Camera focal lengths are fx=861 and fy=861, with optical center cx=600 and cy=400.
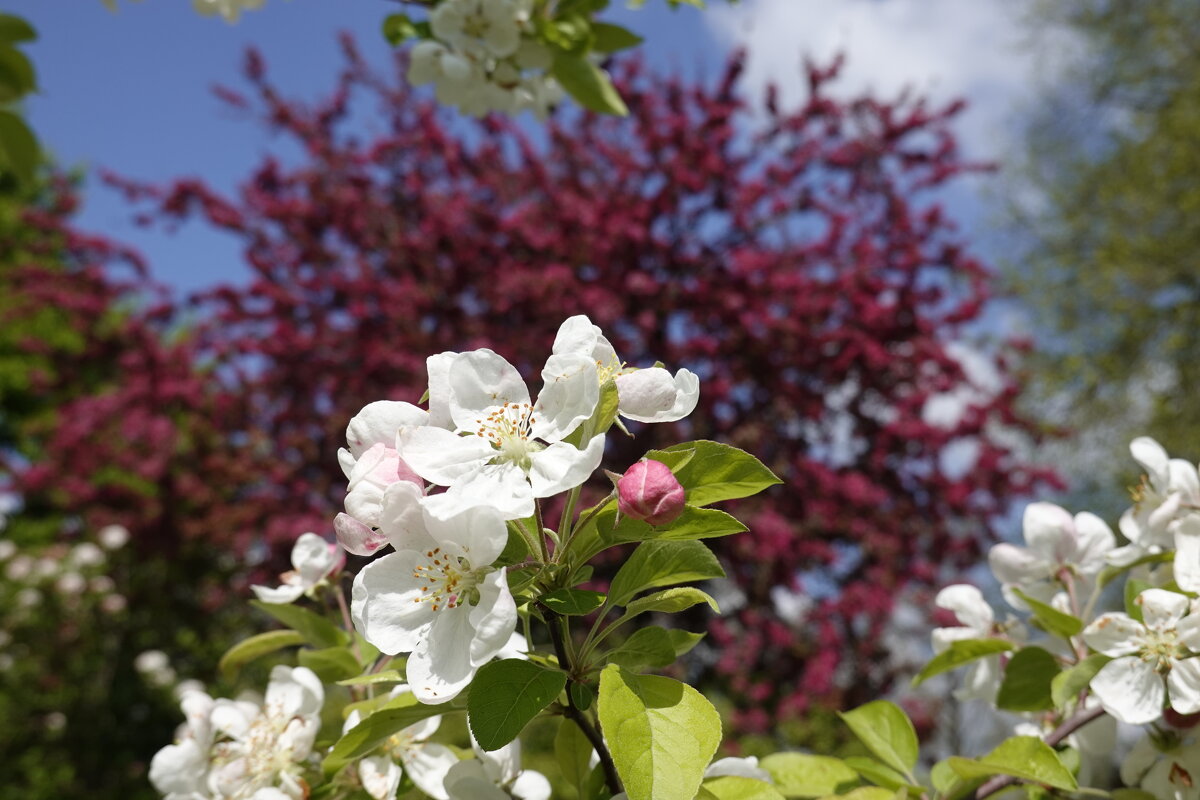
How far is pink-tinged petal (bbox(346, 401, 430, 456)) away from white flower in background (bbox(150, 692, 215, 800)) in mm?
538

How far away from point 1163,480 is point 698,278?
4.07m

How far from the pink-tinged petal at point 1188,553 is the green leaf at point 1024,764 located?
25 centimetres

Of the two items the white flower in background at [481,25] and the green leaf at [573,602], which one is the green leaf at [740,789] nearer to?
the green leaf at [573,602]

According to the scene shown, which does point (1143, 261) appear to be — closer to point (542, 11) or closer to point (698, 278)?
point (698, 278)

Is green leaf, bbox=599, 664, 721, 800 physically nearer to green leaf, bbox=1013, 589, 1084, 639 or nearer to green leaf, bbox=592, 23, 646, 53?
green leaf, bbox=1013, 589, 1084, 639

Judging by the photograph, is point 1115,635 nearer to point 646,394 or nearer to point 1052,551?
point 1052,551

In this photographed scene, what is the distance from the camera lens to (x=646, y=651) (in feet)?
2.62

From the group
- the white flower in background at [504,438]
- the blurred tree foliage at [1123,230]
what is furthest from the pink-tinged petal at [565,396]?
the blurred tree foliage at [1123,230]

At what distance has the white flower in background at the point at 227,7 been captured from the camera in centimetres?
169

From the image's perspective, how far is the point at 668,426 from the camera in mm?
4496

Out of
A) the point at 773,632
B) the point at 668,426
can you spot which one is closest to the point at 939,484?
the point at 773,632

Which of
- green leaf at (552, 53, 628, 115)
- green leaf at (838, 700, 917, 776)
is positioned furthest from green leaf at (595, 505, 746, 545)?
green leaf at (552, 53, 628, 115)

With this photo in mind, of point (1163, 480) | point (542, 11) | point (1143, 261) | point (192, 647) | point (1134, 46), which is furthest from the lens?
point (1134, 46)

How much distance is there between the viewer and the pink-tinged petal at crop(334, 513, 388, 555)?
0.75 m
